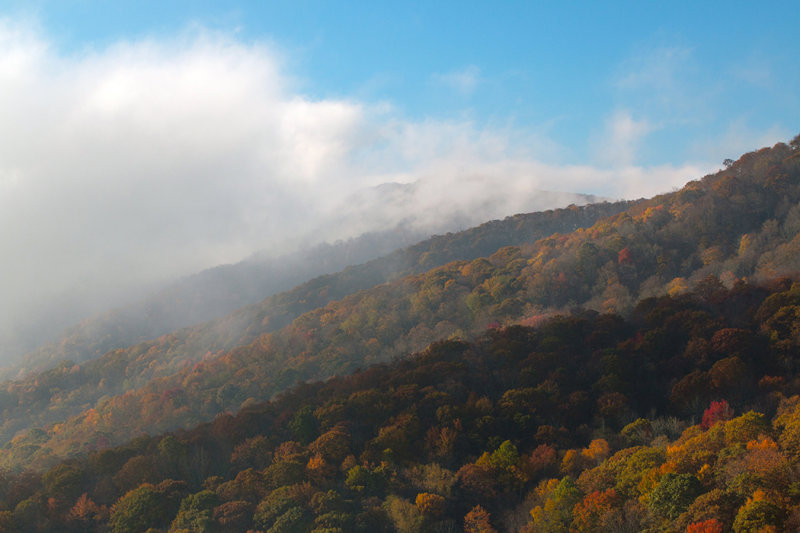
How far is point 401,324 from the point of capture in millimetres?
81625

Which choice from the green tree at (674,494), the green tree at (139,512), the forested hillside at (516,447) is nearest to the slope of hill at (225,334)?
the forested hillside at (516,447)

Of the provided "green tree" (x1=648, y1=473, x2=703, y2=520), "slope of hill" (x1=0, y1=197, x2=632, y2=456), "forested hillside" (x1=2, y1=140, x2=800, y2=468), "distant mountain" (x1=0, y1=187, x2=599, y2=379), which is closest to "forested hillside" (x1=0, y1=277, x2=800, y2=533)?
"green tree" (x1=648, y1=473, x2=703, y2=520)

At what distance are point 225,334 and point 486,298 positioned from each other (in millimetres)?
56901

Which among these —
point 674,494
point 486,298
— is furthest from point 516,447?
point 486,298

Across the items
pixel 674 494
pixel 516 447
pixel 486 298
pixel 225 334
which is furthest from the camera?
pixel 225 334

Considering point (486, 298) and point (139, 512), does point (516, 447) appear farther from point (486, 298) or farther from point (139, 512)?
point (486, 298)

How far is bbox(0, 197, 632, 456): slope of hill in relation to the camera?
94562 mm

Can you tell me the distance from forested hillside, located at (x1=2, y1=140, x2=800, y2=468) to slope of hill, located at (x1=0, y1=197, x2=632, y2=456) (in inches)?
34.0

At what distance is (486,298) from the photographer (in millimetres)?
79688

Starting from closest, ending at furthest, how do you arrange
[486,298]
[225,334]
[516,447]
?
[516,447], [486,298], [225,334]

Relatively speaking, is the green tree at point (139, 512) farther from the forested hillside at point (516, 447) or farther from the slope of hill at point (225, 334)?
the slope of hill at point (225, 334)

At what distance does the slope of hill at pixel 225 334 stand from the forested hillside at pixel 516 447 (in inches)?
1157

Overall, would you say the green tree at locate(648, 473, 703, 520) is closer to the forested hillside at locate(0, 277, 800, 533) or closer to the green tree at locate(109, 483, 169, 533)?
the forested hillside at locate(0, 277, 800, 533)

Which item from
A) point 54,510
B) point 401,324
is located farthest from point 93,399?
point 54,510
